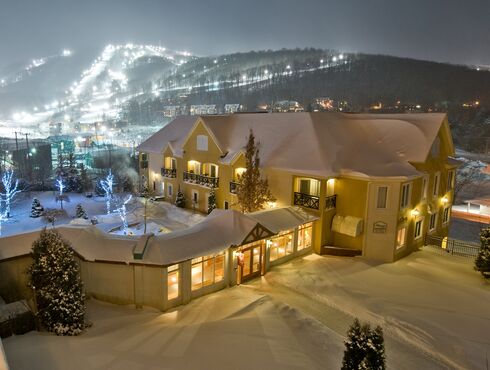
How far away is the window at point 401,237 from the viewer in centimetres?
2258

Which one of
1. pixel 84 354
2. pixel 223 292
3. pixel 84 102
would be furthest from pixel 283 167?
pixel 84 102

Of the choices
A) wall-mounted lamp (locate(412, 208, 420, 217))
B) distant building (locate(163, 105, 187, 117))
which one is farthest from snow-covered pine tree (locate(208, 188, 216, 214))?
distant building (locate(163, 105, 187, 117))

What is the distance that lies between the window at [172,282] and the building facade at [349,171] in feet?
34.1

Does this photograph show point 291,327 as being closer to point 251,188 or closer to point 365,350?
point 365,350

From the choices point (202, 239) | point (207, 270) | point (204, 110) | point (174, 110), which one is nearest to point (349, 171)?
point (202, 239)

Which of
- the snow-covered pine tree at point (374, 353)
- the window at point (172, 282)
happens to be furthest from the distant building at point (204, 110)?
the snow-covered pine tree at point (374, 353)

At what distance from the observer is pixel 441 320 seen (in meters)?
15.0

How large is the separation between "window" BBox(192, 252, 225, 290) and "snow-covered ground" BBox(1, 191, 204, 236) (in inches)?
460

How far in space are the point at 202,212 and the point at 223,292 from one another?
15.0 meters

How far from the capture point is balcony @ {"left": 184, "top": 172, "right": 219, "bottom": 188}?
97.3 feet

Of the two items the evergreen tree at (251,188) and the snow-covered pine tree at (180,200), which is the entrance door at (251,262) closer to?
the evergreen tree at (251,188)

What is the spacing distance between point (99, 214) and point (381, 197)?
Result: 26083 millimetres

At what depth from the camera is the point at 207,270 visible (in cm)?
1684

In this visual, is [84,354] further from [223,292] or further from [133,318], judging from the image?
[223,292]
